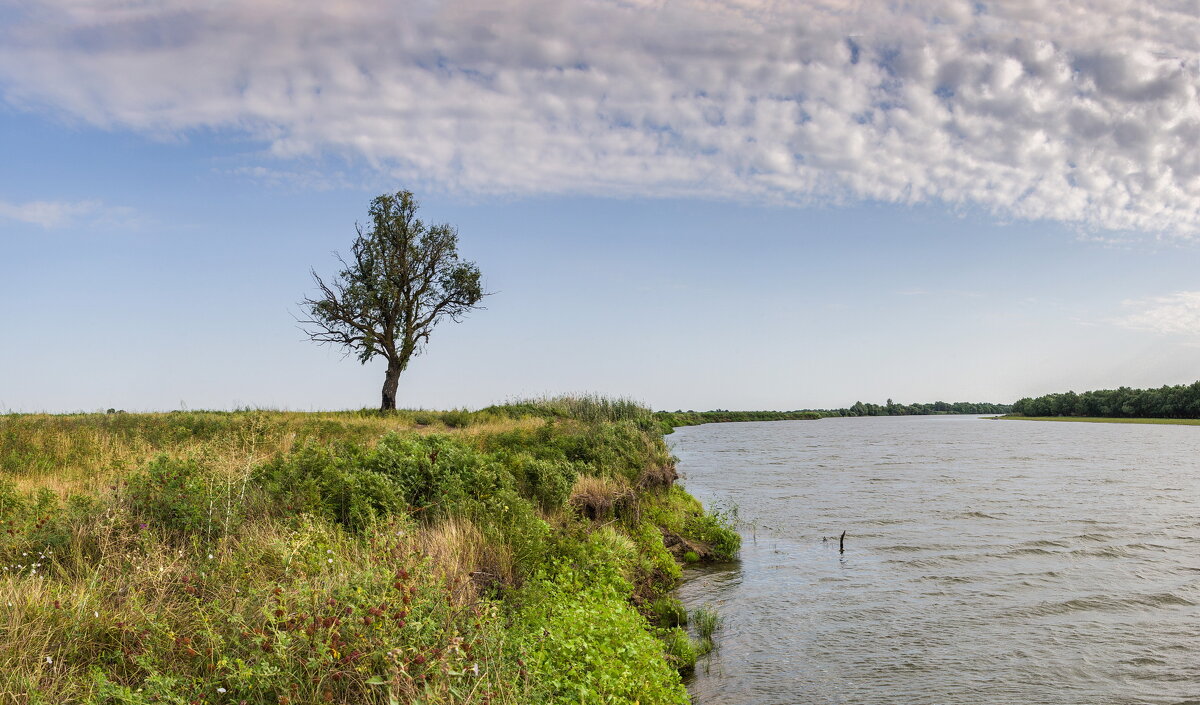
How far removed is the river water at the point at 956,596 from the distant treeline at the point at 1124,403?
8962 cm

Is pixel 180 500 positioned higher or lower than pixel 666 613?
higher

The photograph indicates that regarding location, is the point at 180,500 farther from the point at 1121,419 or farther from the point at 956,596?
the point at 1121,419

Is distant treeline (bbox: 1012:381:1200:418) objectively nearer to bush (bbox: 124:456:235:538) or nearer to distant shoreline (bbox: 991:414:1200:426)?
distant shoreline (bbox: 991:414:1200:426)

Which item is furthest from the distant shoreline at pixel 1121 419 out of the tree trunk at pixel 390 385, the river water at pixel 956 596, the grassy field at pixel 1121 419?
the tree trunk at pixel 390 385

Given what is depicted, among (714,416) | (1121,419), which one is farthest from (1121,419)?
(714,416)

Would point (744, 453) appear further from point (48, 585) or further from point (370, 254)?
point (48, 585)

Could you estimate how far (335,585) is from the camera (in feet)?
20.0

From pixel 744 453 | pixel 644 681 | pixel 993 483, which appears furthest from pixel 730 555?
pixel 744 453

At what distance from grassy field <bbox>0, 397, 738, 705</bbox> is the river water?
5.11ft

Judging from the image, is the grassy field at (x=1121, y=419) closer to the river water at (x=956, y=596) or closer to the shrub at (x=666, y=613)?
the river water at (x=956, y=596)

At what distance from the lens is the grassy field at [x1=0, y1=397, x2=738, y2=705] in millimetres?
5207

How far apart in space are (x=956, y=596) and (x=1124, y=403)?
406 ft

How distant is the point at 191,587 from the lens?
21.0 feet

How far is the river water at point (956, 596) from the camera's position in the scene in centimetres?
924
